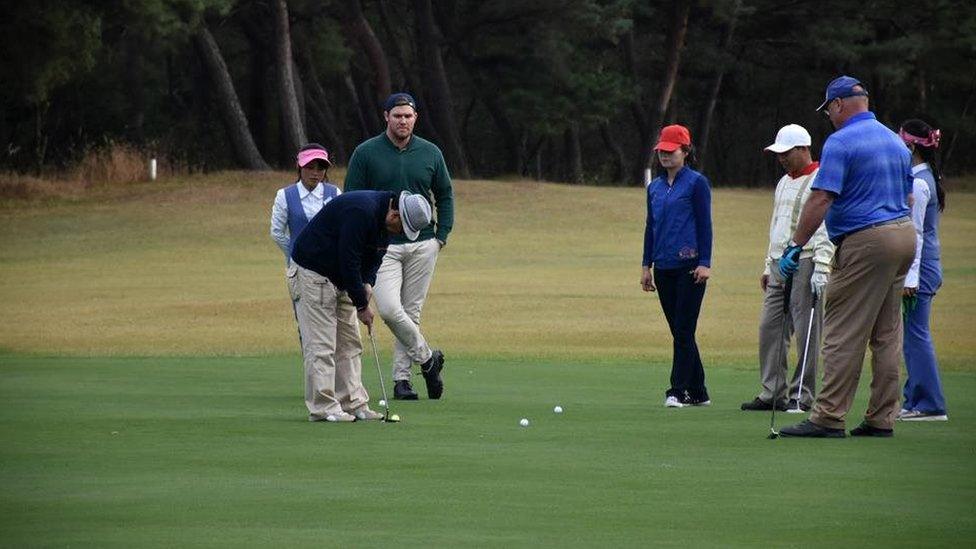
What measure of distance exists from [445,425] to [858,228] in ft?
9.27

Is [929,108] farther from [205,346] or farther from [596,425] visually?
[596,425]

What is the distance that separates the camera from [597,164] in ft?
264

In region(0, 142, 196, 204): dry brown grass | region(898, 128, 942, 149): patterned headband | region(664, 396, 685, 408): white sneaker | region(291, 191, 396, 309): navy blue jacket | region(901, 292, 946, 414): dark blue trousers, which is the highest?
region(898, 128, 942, 149): patterned headband

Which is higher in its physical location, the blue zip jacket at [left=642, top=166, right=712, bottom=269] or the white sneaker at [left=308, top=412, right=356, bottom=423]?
the blue zip jacket at [left=642, top=166, right=712, bottom=269]

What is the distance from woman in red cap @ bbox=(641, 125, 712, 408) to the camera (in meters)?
12.7

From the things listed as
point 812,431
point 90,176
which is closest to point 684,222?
point 812,431

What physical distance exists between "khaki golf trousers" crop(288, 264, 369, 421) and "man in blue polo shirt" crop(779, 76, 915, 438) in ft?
9.54

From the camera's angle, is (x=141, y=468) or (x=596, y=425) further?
(x=596, y=425)

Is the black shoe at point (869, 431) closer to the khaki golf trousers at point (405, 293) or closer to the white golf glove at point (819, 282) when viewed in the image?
the white golf glove at point (819, 282)

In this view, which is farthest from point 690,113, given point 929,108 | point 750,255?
point 750,255

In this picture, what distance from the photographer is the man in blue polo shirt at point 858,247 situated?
34.0 feet

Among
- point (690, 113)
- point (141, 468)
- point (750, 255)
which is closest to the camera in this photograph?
point (141, 468)

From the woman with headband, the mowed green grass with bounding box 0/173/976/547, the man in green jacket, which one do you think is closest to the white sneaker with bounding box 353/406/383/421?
the mowed green grass with bounding box 0/173/976/547

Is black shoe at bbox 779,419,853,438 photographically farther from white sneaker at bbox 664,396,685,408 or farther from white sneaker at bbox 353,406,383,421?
white sneaker at bbox 353,406,383,421
